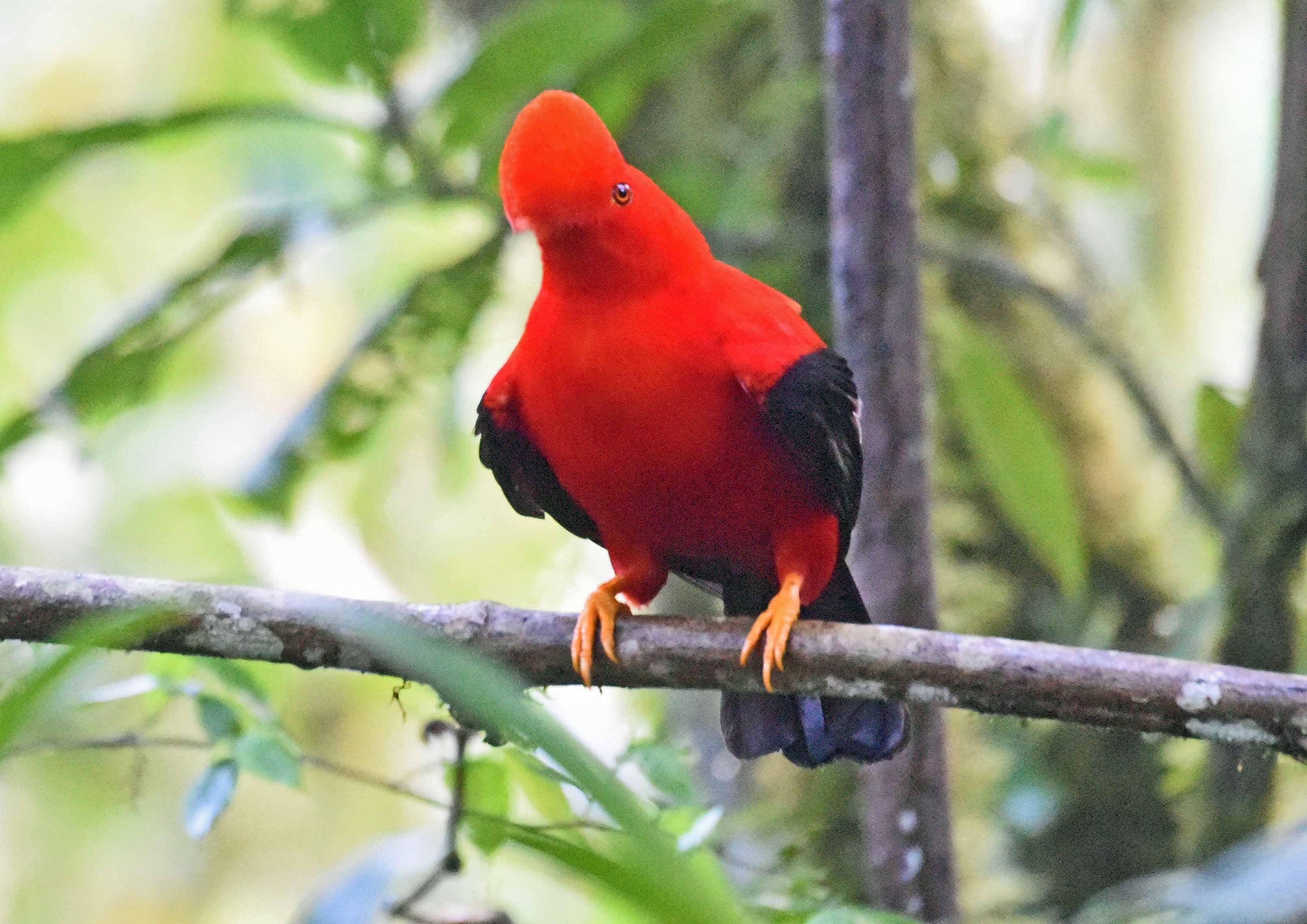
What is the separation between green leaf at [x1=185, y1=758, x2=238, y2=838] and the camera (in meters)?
1.47

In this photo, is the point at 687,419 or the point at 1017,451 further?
the point at 1017,451

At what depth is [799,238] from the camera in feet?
8.65

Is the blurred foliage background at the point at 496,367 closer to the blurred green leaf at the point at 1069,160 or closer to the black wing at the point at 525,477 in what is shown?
the blurred green leaf at the point at 1069,160

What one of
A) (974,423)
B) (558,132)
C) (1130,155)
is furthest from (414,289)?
(1130,155)

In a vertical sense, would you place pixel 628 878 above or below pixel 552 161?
below

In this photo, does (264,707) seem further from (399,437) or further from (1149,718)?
(399,437)

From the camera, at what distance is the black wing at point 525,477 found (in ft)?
5.74

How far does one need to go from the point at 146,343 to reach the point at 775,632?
1.76 metres

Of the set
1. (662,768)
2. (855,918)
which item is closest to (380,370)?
(662,768)

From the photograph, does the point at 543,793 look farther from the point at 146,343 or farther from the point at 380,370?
the point at 146,343

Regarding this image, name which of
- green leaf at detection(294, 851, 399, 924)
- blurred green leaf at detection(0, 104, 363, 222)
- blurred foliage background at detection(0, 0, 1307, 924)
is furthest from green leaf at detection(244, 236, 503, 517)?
green leaf at detection(294, 851, 399, 924)

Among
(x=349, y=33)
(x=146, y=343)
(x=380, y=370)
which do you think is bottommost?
(x=380, y=370)

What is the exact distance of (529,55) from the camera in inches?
98.1

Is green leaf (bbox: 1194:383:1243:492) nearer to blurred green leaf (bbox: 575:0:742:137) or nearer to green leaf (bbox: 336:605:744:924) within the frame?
blurred green leaf (bbox: 575:0:742:137)
